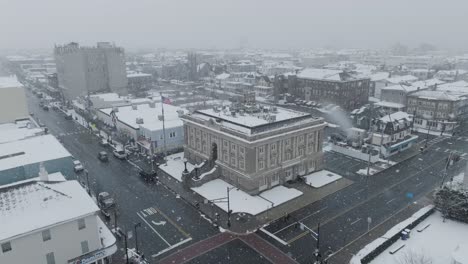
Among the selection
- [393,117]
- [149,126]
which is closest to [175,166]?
[149,126]

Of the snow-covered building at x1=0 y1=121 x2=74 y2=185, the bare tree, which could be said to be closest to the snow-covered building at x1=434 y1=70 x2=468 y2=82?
the bare tree

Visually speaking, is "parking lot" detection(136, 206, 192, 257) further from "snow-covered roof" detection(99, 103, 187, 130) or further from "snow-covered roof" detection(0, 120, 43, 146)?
"snow-covered roof" detection(0, 120, 43, 146)

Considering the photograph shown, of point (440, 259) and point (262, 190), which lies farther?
point (262, 190)

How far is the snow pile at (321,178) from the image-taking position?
200 feet

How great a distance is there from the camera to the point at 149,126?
79125 millimetres

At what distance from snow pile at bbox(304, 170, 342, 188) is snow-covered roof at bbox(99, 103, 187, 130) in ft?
110

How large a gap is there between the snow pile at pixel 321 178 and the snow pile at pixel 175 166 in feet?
74.1

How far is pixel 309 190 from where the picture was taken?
58.4 meters

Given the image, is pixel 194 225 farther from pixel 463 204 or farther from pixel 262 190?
pixel 463 204

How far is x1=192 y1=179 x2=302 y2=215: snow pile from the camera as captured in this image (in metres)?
52.7

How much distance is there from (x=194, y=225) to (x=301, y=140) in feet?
83.9

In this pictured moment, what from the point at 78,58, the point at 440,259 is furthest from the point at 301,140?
the point at 78,58

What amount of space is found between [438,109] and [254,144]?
70.2 meters

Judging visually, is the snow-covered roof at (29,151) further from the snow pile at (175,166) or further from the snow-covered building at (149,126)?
the snow-covered building at (149,126)
